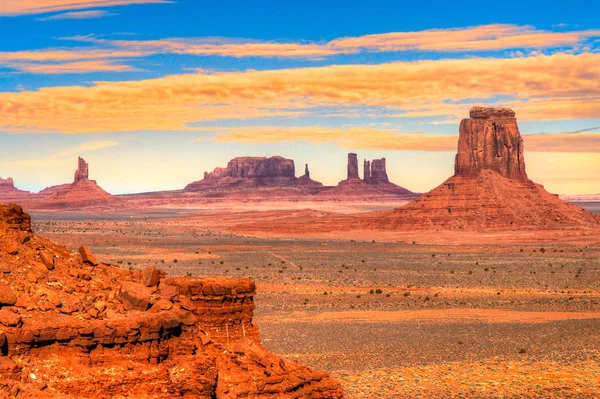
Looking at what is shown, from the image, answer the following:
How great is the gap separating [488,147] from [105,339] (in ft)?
406

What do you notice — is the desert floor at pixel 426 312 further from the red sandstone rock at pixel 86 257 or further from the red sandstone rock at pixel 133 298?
the red sandstone rock at pixel 133 298

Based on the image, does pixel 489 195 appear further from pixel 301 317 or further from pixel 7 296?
pixel 7 296

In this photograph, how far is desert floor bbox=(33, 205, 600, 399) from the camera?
101 feet

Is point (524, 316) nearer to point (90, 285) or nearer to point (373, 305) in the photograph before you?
point (373, 305)

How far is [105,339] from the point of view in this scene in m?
13.1

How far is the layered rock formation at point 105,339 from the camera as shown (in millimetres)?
12630

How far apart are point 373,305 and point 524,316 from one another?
8579 millimetres

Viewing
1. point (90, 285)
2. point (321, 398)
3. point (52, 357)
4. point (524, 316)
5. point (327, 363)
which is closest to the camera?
point (52, 357)

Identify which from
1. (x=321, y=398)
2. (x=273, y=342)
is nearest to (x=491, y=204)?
(x=273, y=342)

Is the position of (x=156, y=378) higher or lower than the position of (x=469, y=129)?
lower

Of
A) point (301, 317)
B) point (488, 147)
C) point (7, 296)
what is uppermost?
point (488, 147)

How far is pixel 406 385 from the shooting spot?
29328 millimetres

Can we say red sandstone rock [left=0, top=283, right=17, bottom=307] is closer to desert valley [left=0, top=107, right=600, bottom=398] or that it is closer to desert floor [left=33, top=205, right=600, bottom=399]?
desert valley [left=0, top=107, right=600, bottom=398]

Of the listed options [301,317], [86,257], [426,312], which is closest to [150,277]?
[86,257]
